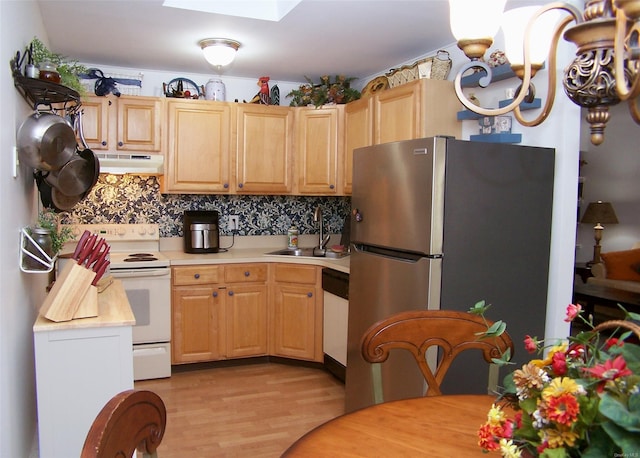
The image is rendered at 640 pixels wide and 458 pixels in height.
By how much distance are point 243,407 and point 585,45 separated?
3014 mm

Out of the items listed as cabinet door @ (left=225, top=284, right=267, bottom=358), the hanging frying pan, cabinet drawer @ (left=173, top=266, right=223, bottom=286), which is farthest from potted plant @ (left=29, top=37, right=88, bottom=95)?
cabinet door @ (left=225, top=284, right=267, bottom=358)

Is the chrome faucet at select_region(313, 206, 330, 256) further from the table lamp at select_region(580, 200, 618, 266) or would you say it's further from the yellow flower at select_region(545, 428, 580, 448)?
the yellow flower at select_region(545, 428, 580, 448)

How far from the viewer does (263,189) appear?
15.0 feet

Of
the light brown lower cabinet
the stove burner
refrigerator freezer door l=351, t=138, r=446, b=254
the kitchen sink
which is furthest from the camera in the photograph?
the kitchen sink

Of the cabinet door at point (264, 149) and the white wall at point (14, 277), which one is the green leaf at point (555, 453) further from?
the cabinet door at point (264, 149)

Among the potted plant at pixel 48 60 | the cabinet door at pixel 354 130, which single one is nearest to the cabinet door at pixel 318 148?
the cabinet door at pixel 354 130

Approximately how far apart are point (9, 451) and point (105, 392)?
15.4 inches

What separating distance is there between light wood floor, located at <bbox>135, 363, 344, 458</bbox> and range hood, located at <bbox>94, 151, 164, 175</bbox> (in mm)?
1584

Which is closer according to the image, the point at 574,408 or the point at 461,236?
the point at 574,408

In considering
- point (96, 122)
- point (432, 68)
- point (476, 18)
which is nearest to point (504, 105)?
point (432, 68)

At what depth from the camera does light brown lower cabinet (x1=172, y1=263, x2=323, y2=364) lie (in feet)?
13.7

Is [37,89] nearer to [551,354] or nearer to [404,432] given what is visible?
[404,432]

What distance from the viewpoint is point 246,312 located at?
14.3 feet

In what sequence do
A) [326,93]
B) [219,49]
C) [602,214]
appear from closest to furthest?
[219,49] → [326,93] → [602,214]
